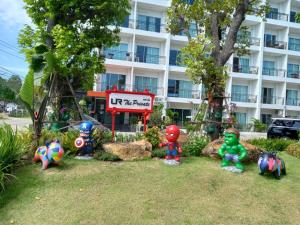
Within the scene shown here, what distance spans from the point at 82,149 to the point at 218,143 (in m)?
3.87

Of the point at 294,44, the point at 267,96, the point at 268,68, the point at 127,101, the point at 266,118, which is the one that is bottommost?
the point at 266,118

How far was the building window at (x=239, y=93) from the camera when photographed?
29714 mm

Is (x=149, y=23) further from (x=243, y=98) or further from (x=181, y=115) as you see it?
(x=243, y=98)

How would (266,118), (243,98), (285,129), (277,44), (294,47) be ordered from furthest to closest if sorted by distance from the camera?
(294,47)
(266,118)
(277,44)
(243,98)
(285,129)

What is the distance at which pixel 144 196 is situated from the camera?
16.9 feet

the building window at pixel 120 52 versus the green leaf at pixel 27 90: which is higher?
the building window at pixel 120 52

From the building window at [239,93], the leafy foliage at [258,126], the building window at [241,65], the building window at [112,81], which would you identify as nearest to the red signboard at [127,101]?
the building window at [112,81]

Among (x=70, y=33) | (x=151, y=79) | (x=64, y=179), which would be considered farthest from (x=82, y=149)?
(x=151, y=79)

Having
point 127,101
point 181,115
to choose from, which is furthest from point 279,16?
point 127,101

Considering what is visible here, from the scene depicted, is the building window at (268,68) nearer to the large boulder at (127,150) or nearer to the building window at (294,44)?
the building window at (294,44)

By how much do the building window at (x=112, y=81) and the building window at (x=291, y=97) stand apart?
18.9 m

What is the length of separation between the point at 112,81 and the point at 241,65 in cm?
1425

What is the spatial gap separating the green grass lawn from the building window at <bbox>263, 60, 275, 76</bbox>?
26.5m

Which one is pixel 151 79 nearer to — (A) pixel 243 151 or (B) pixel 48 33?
(B) pixel 48 33
